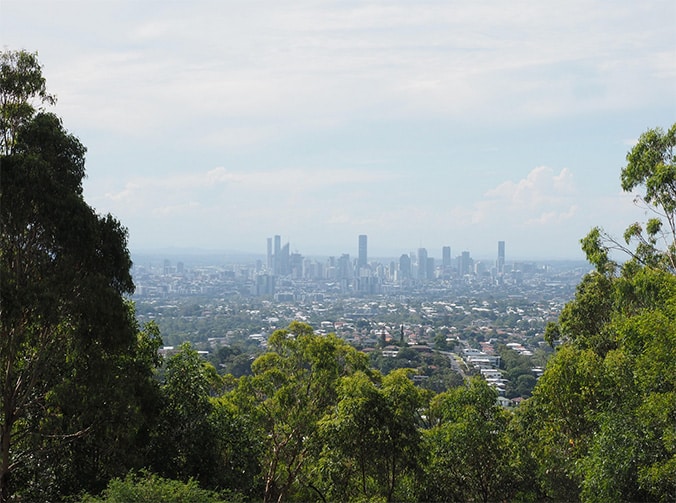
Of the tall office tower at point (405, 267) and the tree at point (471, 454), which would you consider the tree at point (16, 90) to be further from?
the tall office tower at point (405, 267)

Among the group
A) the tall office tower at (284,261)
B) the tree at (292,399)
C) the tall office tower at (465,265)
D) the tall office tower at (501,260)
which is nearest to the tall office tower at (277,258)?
the tall office tower at (284,261)

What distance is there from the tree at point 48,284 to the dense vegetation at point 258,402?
1 centimetres

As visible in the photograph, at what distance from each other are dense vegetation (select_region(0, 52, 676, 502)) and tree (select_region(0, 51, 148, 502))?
0.05 feet

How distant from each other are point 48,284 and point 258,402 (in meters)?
4.07

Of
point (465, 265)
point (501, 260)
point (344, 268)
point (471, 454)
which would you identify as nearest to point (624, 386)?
point (471, 454)

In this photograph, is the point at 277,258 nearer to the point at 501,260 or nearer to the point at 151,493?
the point at 501,260

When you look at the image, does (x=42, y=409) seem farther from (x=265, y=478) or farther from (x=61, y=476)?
(x=265, y=478)

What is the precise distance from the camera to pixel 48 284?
5.26m

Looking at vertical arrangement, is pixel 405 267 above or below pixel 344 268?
above

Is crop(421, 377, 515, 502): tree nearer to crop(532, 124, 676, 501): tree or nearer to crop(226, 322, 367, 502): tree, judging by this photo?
crop(532, 124, 676, 501): tree

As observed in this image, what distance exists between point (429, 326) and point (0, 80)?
61145mm

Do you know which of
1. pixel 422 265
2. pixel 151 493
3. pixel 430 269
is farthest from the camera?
pixel 422 265

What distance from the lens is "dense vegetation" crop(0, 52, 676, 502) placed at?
213 inches

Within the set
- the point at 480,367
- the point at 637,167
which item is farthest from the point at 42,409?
the point at 480,367
